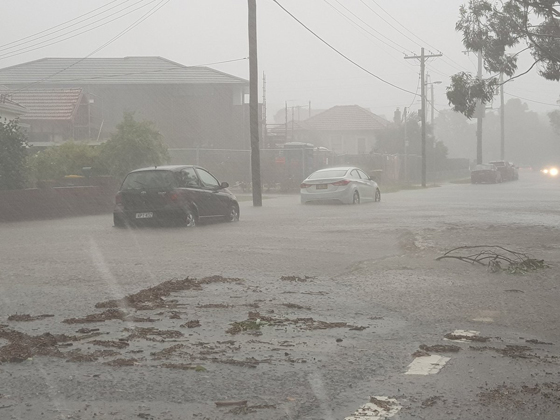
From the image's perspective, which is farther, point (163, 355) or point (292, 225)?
point (292, 225)

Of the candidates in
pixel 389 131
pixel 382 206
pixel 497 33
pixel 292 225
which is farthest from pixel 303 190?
pixel 389 131

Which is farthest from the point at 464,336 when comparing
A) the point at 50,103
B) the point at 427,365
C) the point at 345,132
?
the point at 345,132

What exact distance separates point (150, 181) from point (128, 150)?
32.3 feet

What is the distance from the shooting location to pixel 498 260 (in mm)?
12492

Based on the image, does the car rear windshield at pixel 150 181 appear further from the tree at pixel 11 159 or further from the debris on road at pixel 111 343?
the debris on road at pixel 111 343

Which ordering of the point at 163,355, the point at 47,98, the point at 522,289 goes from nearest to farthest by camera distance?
the point at 163,355 < the point at 522,289 < the point at 47,98

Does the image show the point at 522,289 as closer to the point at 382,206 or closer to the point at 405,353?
the point at 405,353

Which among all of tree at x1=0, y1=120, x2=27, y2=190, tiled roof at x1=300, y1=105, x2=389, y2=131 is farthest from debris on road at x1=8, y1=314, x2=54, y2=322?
tiled roof at x1=300, y1=105, x2=389, y2=131

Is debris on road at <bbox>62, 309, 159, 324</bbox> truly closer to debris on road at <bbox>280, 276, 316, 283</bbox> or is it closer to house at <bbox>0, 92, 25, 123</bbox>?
debris on road at <bbox>280, 276, 316, 283</bbox>

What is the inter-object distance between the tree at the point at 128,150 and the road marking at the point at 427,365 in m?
23.6

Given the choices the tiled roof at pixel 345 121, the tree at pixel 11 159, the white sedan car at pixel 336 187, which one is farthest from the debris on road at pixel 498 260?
the tiled roof at pixel 345 121

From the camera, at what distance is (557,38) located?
24625 mm

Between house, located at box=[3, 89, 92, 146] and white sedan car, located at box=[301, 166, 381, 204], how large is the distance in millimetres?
23510

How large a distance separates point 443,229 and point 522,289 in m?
8.46
